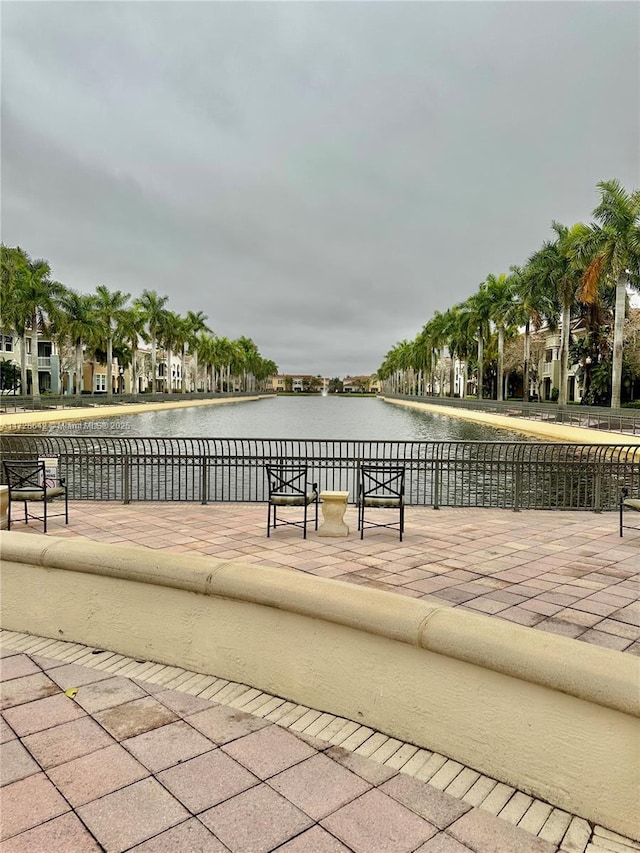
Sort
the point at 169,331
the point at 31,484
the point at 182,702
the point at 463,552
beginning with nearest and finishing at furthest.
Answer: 1. the point at 182,702
2. the point at 463,552
3. the point at 31,484
4. the point at 169,331

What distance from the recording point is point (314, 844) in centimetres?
237

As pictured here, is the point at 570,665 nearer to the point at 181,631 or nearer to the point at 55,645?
the point at 181,631

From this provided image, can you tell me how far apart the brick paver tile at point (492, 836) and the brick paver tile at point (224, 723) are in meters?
1.21

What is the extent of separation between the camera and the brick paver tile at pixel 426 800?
101 inches

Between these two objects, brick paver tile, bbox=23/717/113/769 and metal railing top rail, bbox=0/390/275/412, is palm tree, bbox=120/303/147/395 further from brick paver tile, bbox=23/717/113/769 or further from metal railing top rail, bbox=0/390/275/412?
brick paver tile, bbox=23/717/113/769

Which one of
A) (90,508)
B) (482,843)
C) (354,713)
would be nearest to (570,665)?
(482,843)

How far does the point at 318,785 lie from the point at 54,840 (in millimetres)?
1131

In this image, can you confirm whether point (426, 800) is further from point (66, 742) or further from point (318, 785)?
point (66, 742)

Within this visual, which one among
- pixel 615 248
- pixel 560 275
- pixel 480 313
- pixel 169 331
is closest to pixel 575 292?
pixel 560 275

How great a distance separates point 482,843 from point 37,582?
3.45 m

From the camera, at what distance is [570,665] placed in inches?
102

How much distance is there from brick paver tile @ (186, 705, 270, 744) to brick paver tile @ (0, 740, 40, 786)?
2.65ft

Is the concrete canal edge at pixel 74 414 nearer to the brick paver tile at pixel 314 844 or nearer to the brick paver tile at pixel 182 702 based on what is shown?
the brick paver tile at pixel 182 702

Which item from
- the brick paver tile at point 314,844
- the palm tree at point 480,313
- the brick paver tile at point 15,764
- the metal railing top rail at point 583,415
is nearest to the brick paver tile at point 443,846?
the brick paver tile at point 314,844
